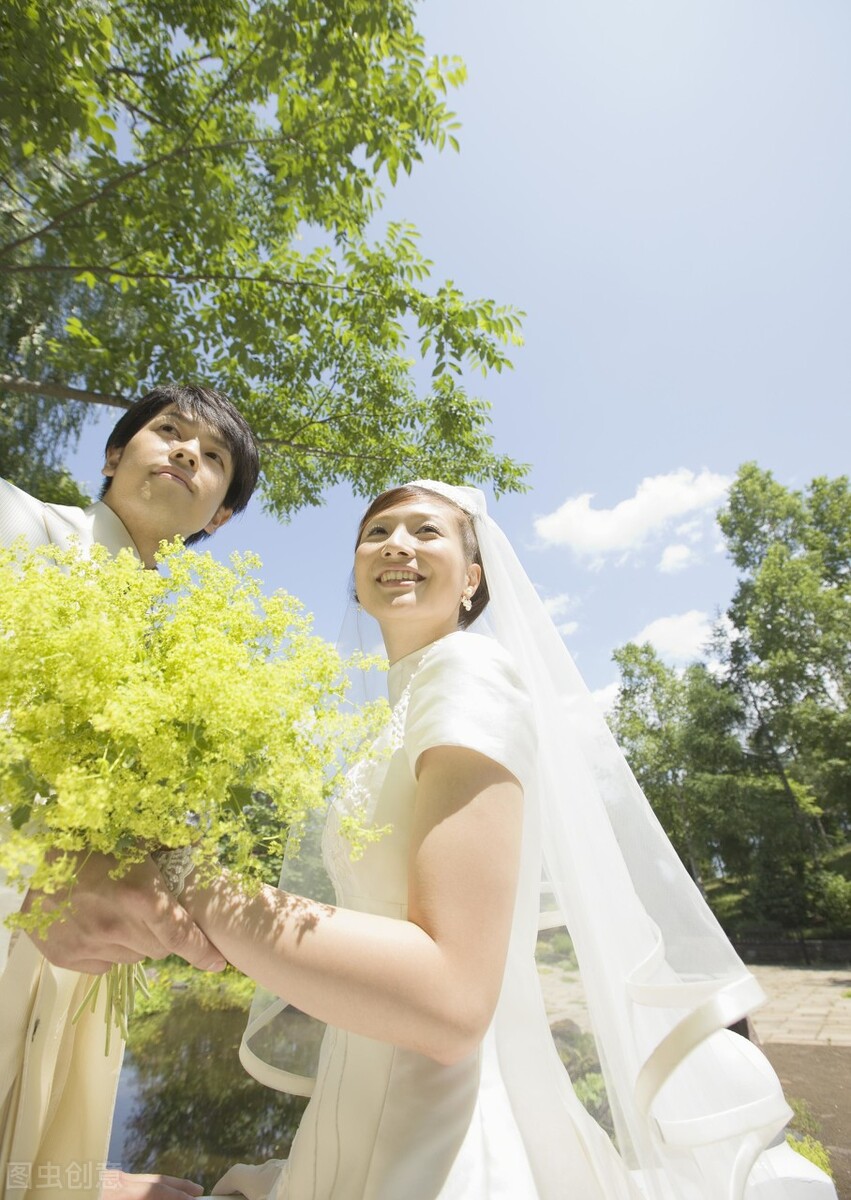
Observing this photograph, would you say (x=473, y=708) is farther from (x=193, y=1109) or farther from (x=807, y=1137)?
(x=807, y=1137)

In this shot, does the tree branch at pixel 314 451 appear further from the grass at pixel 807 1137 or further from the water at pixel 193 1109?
the grass at pixel 807 1137

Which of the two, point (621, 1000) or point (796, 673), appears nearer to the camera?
point (621, 1000)

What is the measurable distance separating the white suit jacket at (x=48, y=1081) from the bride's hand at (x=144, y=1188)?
0.15m

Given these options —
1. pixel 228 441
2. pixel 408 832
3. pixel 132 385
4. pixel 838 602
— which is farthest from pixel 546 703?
pixel 838 602

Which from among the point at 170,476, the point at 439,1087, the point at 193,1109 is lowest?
the point at 193,1109

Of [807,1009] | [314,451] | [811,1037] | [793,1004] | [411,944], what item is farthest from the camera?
[793,1004]

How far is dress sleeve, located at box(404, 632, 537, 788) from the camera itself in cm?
109

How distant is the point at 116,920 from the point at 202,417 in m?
1.71

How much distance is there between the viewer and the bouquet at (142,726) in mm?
796

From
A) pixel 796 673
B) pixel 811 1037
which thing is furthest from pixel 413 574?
pixel 796 673

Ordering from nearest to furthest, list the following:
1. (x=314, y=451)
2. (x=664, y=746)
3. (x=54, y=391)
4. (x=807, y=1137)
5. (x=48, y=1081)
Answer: (x=48, y=1081)
(x=807, y=1137)
(x=54, y=391)
(x=314, y=451)
(x=664, y=746)

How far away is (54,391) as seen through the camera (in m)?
4.29

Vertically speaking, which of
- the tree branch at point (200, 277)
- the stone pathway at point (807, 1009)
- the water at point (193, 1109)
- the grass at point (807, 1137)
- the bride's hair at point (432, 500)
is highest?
the tree branch at point (200, 277)

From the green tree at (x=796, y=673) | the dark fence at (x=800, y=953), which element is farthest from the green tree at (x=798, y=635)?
the dark fence at (x=800, y=953)
